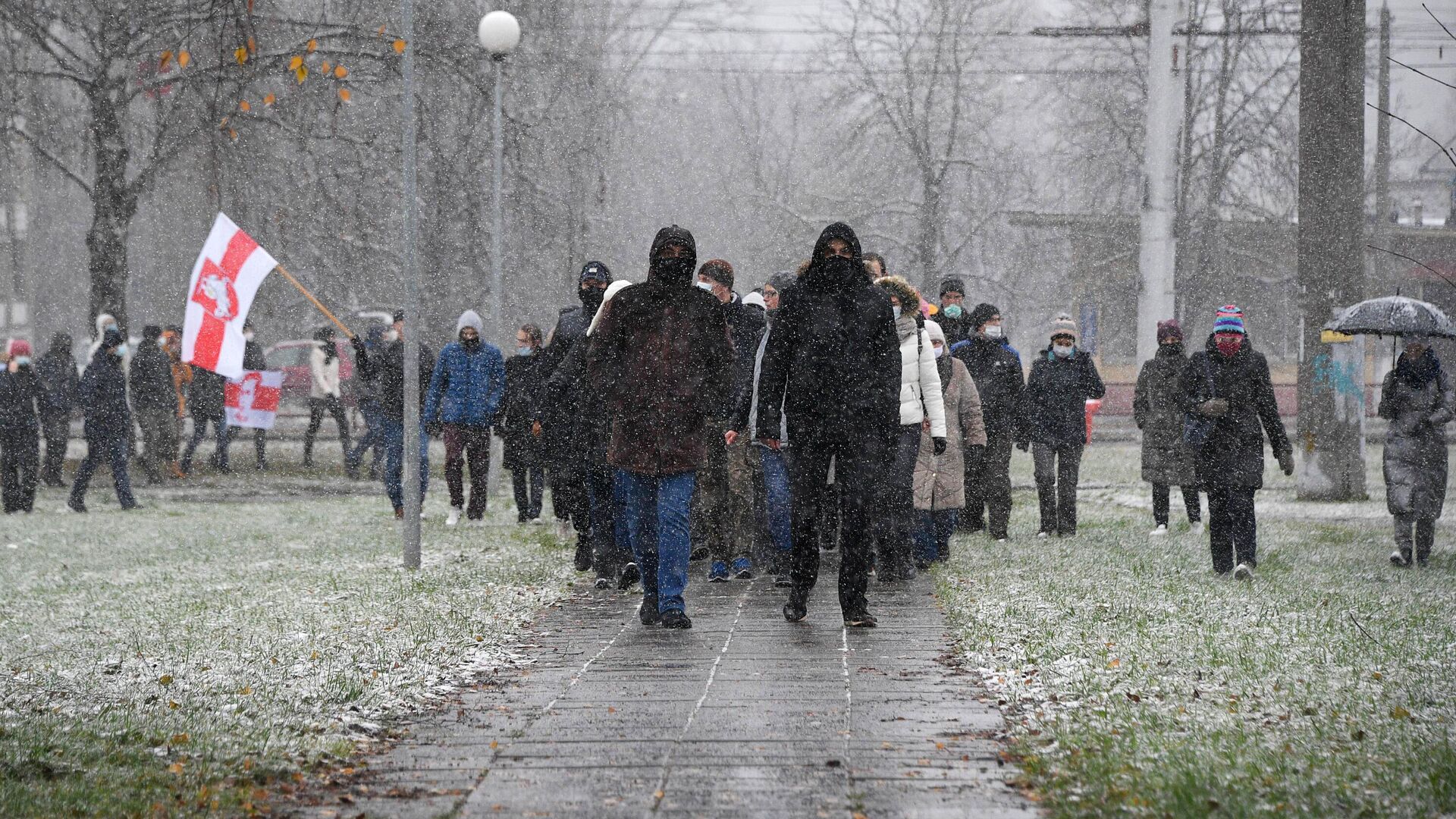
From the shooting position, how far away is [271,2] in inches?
688

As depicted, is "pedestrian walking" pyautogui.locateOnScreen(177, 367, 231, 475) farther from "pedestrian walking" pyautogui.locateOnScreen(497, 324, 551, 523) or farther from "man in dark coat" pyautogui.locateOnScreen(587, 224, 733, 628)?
"man in dark coat" pyautogui.locateOnScreen(587, 224, 733, 628)

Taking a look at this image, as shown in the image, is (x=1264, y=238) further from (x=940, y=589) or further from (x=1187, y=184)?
(x=940, y=589)

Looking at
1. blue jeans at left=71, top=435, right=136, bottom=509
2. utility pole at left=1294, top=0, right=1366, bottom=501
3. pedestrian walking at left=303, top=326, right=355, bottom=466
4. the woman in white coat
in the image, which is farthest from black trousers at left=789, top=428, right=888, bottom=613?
pedestrian walking at left=303, top=326, right=355, bottom=466

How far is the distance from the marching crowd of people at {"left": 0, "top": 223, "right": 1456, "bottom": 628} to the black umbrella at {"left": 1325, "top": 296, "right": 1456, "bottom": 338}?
25 centimetres

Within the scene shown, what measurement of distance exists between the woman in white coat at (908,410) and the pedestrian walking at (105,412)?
33.1ft

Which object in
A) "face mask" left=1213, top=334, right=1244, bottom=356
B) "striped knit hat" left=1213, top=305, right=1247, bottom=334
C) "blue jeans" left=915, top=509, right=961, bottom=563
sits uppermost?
"striped knit hat" left=1213, top=305, right=1247, bottom=334

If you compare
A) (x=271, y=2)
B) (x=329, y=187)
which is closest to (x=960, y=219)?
(x=329, y=187)

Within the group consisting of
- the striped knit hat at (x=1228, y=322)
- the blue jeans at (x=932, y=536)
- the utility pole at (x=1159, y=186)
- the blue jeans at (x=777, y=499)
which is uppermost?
the utility pole at (x=1159, y=186)

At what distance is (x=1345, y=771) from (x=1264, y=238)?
31.7 m

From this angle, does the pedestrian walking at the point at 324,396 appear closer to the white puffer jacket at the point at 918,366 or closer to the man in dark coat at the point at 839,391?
the white puffer jacket at the point at 918,366

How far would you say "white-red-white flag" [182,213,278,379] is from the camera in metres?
12.2

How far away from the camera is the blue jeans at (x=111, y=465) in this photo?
16641 mm

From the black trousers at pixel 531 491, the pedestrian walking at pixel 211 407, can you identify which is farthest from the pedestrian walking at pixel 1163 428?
the pedestrian walking at pixel 211 407

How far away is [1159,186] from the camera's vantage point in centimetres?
1795
